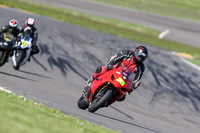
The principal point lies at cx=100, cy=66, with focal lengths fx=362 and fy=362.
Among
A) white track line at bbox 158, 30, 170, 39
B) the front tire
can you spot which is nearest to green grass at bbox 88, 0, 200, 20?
white track line at bbox 158, 30, 170, 39

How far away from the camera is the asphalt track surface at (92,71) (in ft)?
30.5

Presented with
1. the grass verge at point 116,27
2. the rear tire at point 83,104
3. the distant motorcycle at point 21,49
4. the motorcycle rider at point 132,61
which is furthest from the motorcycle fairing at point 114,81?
the grass verge at point 116,27

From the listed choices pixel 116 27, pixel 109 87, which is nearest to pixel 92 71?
pixel 109 87

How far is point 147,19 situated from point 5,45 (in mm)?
21875

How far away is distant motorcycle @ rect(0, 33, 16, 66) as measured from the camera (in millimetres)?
11969

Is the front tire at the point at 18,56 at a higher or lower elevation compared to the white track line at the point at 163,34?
higher

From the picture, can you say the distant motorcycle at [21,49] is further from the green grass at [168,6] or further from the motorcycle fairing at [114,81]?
the green grass at [168,6]

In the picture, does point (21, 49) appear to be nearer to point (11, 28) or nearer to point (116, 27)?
point (11, 28)

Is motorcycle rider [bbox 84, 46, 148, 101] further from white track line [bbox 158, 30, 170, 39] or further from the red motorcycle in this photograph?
white track line [bbox 158, 30, 170, 39]

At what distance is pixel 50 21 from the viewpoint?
2267 cm

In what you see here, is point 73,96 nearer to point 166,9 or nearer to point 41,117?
point 41,117

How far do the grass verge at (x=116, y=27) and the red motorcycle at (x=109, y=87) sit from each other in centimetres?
1365

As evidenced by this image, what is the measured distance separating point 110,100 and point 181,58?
38.7ft

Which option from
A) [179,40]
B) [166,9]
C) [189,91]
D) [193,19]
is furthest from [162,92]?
[166,9]
